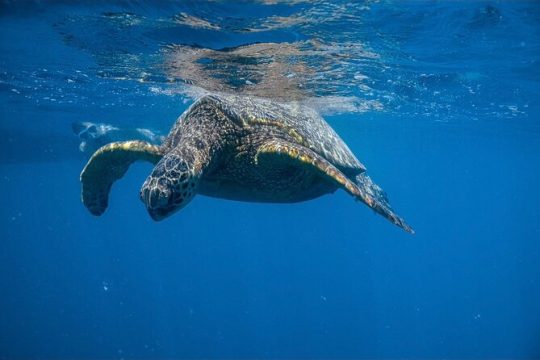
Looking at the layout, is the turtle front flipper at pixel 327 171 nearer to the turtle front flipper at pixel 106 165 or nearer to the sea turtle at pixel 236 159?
the sea turtle at pixel 236 159

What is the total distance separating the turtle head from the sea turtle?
Result: 0.01 meters

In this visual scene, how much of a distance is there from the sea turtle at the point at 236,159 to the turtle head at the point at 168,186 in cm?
1

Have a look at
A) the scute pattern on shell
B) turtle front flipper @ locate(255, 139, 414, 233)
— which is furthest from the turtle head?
the scute pattern on shell

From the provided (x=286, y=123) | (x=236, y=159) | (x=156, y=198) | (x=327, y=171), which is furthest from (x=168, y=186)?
(x=286, y=123)

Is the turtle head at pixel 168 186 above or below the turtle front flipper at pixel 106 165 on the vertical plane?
above

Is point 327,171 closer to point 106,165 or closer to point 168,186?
point 168,186

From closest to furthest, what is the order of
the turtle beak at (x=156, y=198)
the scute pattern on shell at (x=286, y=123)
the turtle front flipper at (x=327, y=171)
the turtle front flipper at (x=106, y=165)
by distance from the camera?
1. the turtle beak at (x=156, y=198)
2. the turtle front flipper at (x=327, y=171)
3. the turtle front flipper at (x=106, y=165)
4. the scute pattern on shell at (x=286, y=123)

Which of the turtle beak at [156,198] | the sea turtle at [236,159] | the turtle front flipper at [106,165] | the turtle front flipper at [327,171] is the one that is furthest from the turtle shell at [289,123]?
the turtle beak at [156,198]

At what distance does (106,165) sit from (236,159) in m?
2.53

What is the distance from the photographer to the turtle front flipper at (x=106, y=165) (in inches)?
256

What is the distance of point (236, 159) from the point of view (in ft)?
21.3

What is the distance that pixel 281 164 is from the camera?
20.1 feet

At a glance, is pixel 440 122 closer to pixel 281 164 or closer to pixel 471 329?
pixel 281 164

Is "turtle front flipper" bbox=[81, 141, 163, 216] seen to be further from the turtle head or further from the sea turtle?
the turtle head
